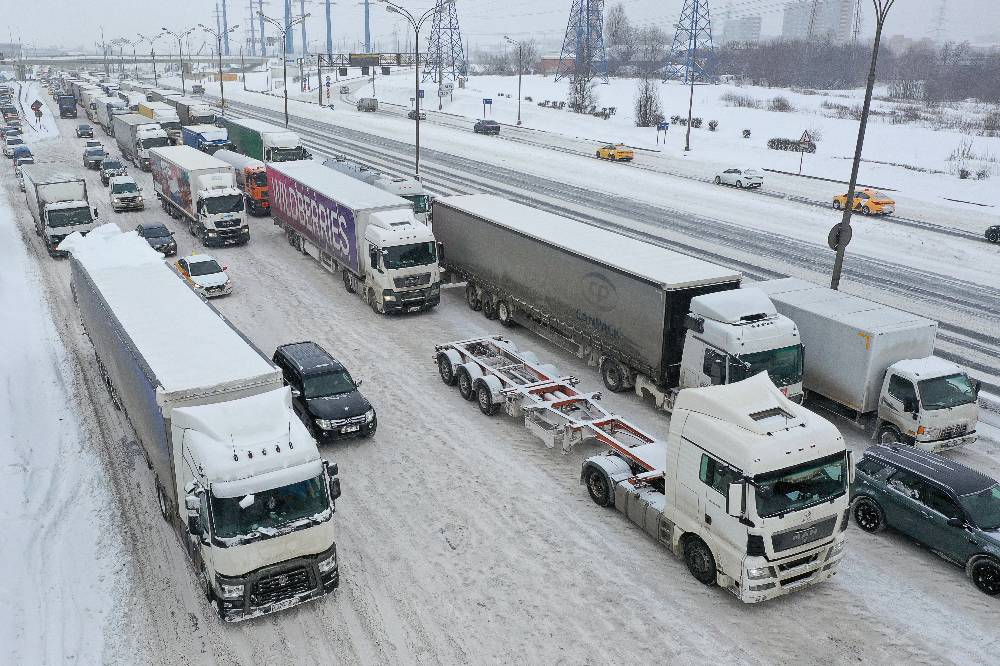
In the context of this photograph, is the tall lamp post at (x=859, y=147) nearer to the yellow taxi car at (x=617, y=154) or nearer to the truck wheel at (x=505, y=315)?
the truck wheel at (x=505, y=315)

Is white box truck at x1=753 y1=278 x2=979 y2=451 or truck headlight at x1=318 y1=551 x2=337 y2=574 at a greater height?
white box truck at x1=753 y1=278 x2=979 y2=451

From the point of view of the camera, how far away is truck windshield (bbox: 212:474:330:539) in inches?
432

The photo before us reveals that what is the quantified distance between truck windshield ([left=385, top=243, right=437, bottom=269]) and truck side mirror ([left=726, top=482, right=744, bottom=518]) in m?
15.7

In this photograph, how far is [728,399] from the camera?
1235 centimetres

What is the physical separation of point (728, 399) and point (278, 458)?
709 cm

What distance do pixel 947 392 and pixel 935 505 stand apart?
4.26 m

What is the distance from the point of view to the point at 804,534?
1166 centimetres

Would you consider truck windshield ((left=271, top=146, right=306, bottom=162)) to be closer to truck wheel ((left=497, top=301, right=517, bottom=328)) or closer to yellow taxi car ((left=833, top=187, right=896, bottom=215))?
truck wheel ((left=497, top=301, right=517, bottom=328))

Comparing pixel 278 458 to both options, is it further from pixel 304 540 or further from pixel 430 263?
pixel 430 263

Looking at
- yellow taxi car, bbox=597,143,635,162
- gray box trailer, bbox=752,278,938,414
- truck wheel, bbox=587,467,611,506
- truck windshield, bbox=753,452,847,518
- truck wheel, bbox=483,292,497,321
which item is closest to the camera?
truck windshield, bbox=753,452,847,518

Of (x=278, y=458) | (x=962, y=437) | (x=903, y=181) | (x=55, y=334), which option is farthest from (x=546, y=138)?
(x=278, y=458)

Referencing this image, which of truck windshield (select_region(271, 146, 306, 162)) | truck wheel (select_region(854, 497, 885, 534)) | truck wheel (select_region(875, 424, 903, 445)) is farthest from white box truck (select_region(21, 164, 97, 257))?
truck wheel (select_region(854, 497, 885, 534))

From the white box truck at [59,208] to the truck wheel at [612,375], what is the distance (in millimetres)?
24162

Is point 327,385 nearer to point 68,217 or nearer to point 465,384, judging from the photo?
point 465,384
